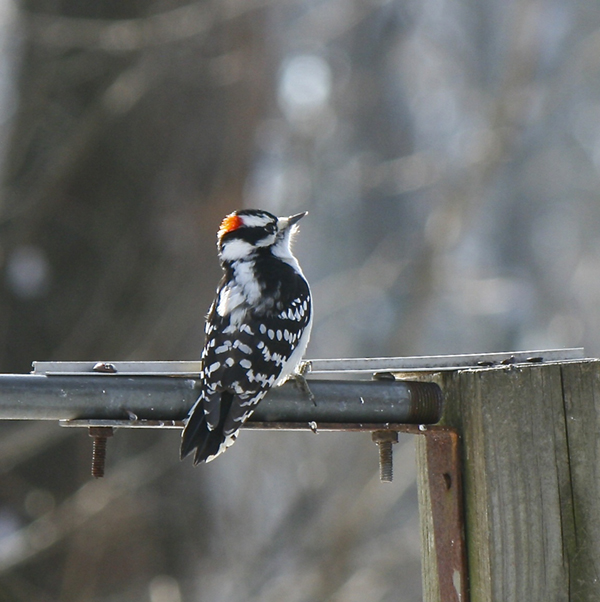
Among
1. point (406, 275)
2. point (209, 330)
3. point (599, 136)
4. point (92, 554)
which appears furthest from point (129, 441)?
point (599, 136)

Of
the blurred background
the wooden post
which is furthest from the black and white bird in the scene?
the blurred background

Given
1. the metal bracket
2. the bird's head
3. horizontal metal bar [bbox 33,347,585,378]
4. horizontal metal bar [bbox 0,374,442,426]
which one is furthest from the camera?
the bird's head

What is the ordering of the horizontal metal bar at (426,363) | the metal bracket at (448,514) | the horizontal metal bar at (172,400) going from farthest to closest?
the horizontal metal bar at (426,363) → the metal bracket at (448,514) → the horizontal metal bar at (172,400)

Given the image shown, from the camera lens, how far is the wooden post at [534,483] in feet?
6.92

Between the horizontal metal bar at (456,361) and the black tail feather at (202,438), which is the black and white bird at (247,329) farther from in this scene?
the horizontal metal bar at (456,361)

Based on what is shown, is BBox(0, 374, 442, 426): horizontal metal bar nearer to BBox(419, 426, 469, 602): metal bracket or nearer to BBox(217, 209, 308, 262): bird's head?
BBox(419, 426, 469, 602): metal bracket

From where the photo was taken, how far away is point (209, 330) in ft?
12.1

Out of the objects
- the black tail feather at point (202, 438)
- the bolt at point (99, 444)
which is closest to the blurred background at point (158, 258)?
the black tail feather at point (202, 438)

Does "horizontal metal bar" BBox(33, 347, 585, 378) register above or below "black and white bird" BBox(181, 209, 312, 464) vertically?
below

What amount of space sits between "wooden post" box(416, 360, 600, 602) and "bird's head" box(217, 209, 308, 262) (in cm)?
276

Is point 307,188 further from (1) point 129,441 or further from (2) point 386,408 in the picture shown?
(2) point 386,408

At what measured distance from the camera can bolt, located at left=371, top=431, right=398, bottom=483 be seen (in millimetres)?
2326

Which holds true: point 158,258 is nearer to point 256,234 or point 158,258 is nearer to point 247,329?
point 256,234

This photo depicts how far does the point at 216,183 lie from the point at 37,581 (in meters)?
3.13
